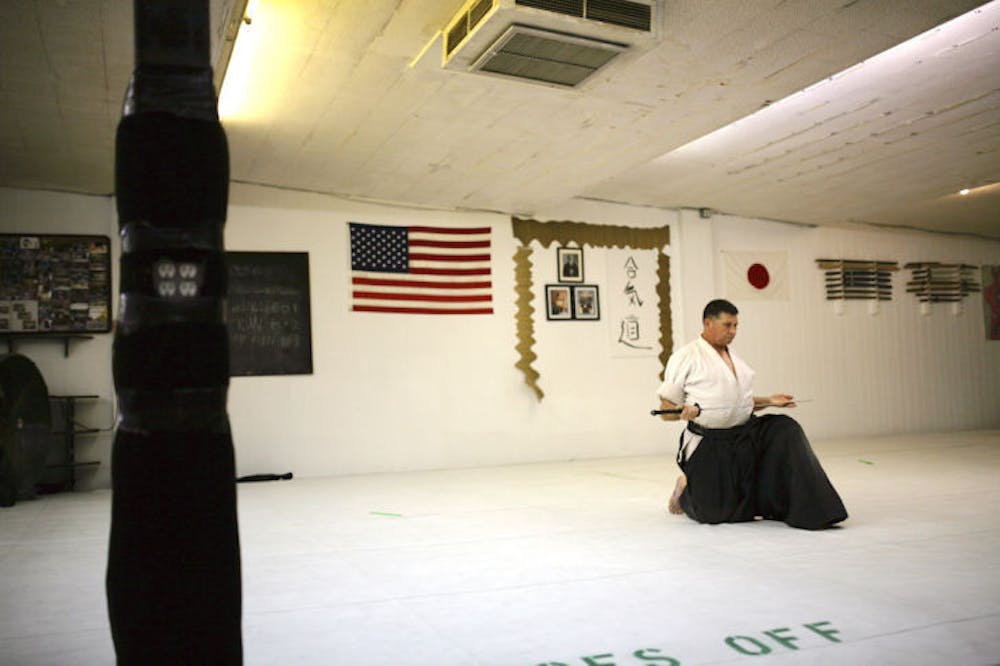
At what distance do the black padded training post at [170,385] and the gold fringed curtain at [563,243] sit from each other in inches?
283

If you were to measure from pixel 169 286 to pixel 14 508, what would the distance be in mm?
5532

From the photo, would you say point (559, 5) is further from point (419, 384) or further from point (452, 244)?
point (419, 384)

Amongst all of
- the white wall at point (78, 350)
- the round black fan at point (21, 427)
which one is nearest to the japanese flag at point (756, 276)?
the white wall at point (78, 350)

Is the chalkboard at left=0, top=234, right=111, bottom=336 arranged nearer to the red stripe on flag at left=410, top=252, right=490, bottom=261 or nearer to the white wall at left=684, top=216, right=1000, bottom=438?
the red stripe on flag at left=410, top=252, right=490, bottom=261

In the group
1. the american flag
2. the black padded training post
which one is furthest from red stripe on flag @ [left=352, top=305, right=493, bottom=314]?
the black padded training post

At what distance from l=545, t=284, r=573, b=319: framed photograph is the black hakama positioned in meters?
4.39

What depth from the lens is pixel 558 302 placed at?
887 cm

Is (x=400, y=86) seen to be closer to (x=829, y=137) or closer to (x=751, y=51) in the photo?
(x=751, y=51)

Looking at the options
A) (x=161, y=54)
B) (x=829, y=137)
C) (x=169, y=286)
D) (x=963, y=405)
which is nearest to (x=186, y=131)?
(x=161, y=54)

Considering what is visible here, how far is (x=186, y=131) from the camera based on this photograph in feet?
4.83

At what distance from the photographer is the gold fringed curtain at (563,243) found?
8664 millimetres

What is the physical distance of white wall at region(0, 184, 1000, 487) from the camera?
7609 mm

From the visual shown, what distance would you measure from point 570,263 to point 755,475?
15.9 feet

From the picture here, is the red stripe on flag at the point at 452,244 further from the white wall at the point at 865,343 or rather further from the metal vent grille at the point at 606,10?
the metal vent grille at the point at 606,10
